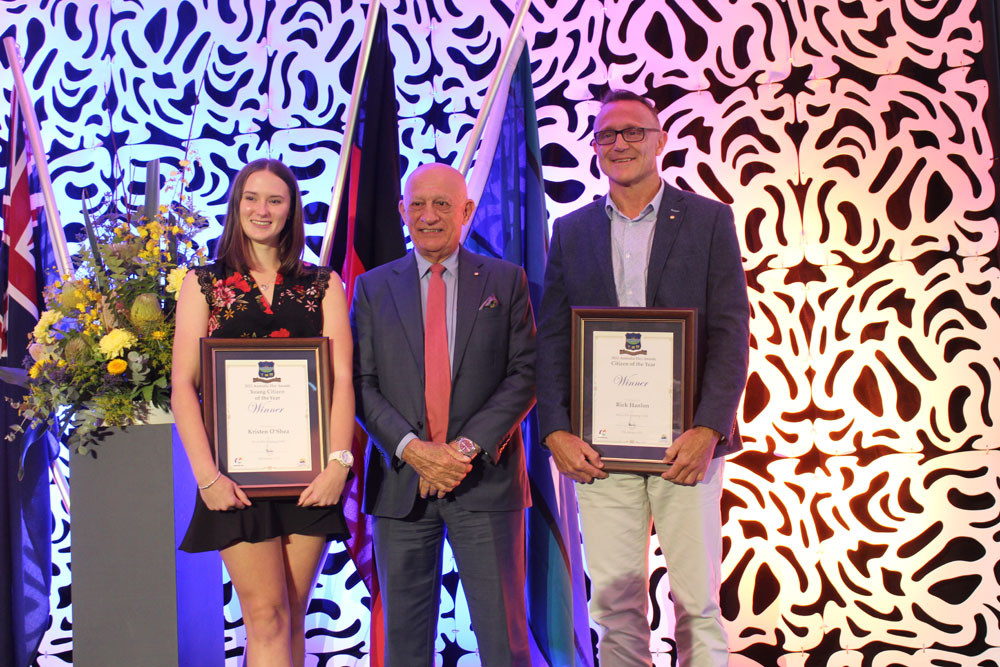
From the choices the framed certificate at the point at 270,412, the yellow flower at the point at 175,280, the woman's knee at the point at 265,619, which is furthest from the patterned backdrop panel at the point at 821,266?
the framed certificate at the point at 270,412

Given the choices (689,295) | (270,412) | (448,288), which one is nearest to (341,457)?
(270,412)

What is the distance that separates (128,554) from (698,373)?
178 cm

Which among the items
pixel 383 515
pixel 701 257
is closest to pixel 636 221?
pixel 701 257

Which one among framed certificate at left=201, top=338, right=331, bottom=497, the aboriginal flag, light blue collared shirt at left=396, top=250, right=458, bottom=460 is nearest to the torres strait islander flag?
the aboriginal flag

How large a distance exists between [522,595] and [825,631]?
57.3 inches

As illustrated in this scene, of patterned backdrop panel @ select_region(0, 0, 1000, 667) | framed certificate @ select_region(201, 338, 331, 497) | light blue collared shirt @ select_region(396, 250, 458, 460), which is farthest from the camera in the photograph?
patterned backdrop panel @ select_region(0, 0, 1000, 667)

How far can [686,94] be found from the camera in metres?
3.13

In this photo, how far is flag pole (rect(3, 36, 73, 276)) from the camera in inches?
117

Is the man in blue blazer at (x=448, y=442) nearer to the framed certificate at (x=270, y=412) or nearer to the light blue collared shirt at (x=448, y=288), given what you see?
the light blue collared shirt at (x=448, y=288)

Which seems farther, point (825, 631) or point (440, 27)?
point (440, 27)

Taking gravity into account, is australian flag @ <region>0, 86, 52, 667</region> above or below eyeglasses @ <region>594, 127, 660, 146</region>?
below

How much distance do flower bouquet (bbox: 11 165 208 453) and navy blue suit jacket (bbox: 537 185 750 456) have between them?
3.86ft

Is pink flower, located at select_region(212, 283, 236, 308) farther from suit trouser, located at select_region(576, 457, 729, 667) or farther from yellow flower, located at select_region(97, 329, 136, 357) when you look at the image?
suit trouser, located at select_region(576, 457, 729, 667)

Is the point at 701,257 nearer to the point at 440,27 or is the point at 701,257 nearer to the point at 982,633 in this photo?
the point at 440,27
